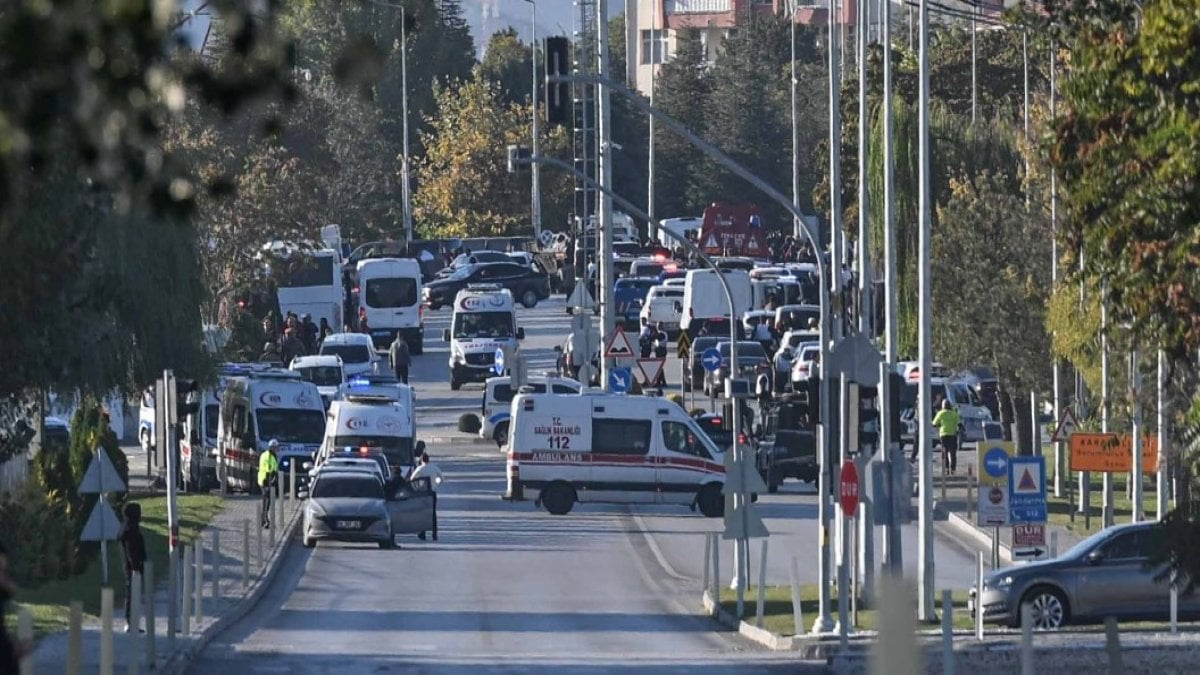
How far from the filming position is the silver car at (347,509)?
127 feet

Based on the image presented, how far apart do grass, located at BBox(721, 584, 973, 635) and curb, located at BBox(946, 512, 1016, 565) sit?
5.24 metres

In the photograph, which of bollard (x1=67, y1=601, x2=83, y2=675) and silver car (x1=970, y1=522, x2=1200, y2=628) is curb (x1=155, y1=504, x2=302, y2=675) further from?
silver car (x1=970, y1=522, x2=1200, y2=628)

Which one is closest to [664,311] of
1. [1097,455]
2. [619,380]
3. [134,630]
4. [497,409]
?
[497,409]

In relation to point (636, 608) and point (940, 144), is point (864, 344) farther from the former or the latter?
point (940, 144)

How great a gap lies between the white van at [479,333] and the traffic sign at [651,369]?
17304 mm

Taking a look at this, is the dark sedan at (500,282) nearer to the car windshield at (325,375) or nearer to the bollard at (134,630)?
the car windshield at (325,375)

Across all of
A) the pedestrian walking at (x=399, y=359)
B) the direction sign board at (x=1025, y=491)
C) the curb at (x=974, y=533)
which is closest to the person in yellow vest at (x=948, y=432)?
the curb at (x=974, y=533)

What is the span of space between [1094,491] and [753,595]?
1913cm

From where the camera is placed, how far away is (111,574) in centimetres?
3341

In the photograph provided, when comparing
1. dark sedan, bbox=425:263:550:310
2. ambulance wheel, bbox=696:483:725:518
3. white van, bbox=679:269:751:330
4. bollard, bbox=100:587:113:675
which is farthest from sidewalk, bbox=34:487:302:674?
dark sedan, bbox=425:263:550:310

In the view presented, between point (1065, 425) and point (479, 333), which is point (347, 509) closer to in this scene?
point (1065, 425)

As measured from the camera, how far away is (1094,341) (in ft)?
81.6

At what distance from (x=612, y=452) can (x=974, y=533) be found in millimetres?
7099

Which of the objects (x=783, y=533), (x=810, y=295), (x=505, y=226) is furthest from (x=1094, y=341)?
(x=505, y=226)
